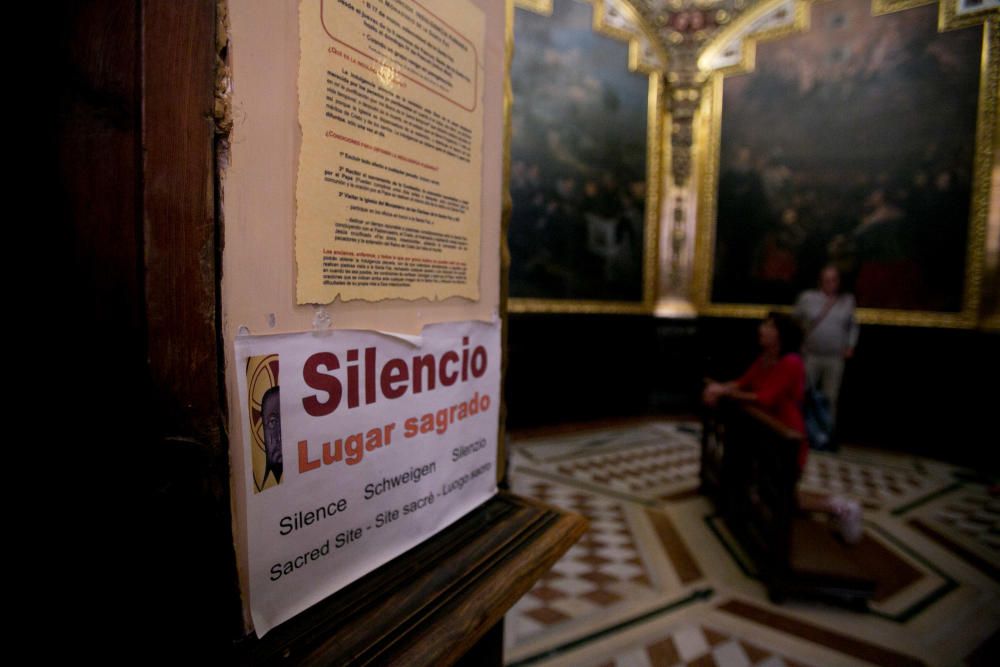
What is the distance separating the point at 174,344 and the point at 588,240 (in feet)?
21.8

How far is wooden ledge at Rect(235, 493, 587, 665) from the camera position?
2.39 feet

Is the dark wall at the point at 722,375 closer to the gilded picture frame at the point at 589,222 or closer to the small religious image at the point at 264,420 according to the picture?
the gilded picture frame at the point at 589,222

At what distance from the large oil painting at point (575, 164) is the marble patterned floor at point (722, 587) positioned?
8.86 ft

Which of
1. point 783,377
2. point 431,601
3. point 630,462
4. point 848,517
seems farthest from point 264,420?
point 630,462

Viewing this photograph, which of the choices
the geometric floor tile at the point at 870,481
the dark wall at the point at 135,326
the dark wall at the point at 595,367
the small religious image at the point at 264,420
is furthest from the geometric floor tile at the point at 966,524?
the dark wall at the point at 135,326

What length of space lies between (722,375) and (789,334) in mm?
4015

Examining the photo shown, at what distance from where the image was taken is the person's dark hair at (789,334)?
138 inches

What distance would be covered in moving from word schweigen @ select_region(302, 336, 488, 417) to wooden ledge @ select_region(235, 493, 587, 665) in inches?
12.4

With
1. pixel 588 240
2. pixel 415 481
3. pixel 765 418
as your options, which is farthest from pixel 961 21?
pixel 415 481

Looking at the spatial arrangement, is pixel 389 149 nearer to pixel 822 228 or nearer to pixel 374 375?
pixel 374 375

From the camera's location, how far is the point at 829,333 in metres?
5.82

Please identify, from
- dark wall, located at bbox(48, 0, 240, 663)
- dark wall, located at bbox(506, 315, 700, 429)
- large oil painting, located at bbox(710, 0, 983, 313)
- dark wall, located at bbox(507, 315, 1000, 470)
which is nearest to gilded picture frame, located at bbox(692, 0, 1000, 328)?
large oil painting, located at bbox(710, 0, 983, 313)

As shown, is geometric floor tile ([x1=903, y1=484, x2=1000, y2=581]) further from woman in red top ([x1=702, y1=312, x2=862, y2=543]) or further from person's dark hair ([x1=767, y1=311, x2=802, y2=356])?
person's dark hair ([x1=767, y1=311, x2=802, y2=356])

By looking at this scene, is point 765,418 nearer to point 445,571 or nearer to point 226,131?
point 445,571
